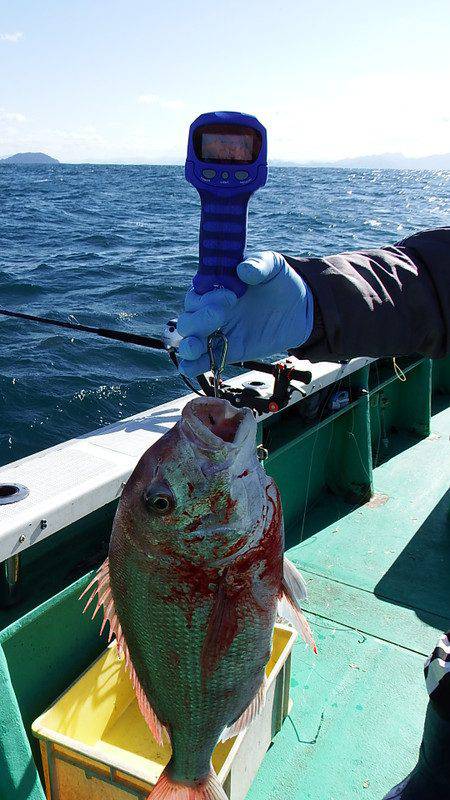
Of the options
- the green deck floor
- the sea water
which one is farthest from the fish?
the sea water

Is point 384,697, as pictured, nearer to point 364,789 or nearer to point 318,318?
point 364,789

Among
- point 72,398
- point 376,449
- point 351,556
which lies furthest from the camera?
point 72,398

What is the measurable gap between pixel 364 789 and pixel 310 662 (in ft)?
2.46

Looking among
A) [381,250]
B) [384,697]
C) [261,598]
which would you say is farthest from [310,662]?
[381,250]

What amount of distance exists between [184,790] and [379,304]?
142cm

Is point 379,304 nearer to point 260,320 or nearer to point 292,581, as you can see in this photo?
point 260,320

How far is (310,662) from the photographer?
11.1 ft

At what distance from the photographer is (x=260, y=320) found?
6.77ft

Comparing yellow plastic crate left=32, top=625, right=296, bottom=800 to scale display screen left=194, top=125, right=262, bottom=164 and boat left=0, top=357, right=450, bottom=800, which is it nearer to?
boat left=0, top=357, right=450, bottom=800

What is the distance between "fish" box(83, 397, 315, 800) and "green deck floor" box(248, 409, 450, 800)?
1268 millimetres

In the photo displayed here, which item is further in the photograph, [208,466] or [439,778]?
[439,778]

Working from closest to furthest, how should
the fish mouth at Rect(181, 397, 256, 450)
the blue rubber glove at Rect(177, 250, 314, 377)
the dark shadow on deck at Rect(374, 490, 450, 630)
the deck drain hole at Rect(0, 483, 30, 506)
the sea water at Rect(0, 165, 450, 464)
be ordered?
the fish mouth at Rect(181, 397, 256, 450) → the blue rubber glove at Rect(177, 250, 314, 377) → the deck drain hole at Rect(0, 483, 30, 506) → the dark shadow on deck at Rect(374, 490, 450, 630) → the sea water at Rect(0, 165, 450, 464)

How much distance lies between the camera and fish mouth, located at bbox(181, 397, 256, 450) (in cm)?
149

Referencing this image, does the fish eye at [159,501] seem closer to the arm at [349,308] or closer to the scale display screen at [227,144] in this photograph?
the arm at [349,308]
